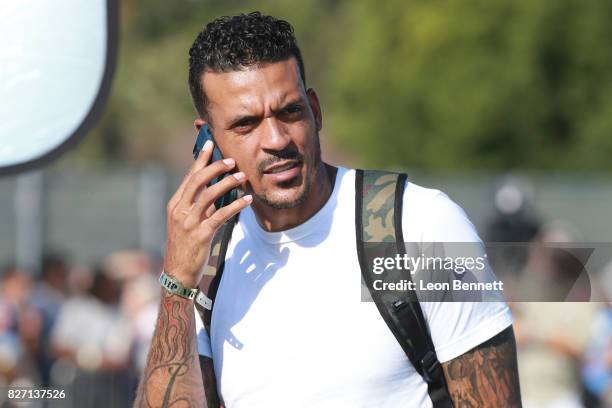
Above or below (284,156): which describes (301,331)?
below

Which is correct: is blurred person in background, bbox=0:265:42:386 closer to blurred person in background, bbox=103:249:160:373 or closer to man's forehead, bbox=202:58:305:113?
blurred person in background, bbox=103:249:160:373

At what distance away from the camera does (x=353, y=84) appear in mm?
27500

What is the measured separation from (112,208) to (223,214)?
536 inches

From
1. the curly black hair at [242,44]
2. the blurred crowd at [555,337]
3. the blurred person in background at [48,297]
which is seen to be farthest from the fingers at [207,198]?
the blurred person in background at [48,297]

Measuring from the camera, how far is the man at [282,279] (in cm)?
298

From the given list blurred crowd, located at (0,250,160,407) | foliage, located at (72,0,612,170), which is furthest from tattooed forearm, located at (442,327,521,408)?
foliage, located at (72,0,612,170)

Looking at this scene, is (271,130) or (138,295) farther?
(138,295)

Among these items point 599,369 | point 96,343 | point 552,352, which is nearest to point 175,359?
point 552,352

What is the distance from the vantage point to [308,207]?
3250 millimetres

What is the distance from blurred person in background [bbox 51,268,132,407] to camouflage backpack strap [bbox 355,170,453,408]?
483cm

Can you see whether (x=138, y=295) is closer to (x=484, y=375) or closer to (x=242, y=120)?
(x=242, y=120)

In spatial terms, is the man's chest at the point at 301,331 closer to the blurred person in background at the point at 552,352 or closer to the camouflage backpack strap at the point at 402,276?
the camouflage backpack strap at the point at 402,276

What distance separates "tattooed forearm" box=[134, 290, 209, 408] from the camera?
3.14 m

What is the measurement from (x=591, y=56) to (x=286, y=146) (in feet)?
73.9
